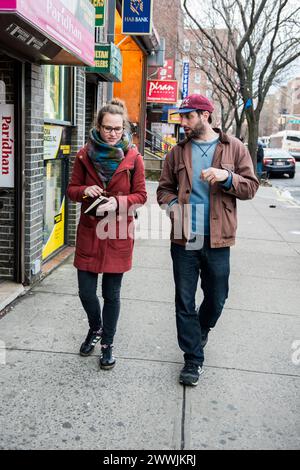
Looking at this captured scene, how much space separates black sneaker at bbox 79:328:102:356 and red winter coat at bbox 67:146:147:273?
0.58m

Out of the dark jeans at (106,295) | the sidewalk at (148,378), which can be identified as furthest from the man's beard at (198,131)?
the sidewalk at (148,378)

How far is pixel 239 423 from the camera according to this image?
122 inches

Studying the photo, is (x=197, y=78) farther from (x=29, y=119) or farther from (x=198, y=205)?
(x=198, y=205)

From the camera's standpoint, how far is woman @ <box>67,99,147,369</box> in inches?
135

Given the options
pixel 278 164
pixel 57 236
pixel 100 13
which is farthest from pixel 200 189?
pixel 278 164

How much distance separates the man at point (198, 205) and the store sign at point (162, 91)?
18.5 m

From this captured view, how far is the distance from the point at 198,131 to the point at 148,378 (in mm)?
1696

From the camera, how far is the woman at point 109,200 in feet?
11.2

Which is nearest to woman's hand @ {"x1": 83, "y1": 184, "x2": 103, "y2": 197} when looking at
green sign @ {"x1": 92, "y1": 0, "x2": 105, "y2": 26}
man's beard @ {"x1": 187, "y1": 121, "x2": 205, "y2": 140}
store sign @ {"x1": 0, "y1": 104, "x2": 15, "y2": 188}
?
Result: man's beard @ {"x1": 187, "y1": 121, "x2": 205, "y2": 140}

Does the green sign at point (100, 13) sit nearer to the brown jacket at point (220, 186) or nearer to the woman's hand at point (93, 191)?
the brown jacket at point (220, 186)

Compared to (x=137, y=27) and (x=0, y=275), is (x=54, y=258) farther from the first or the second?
(x=137, y=27)

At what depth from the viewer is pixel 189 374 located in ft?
11.6

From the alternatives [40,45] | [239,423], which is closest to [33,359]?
[239,423]

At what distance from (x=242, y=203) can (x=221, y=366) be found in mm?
10237
